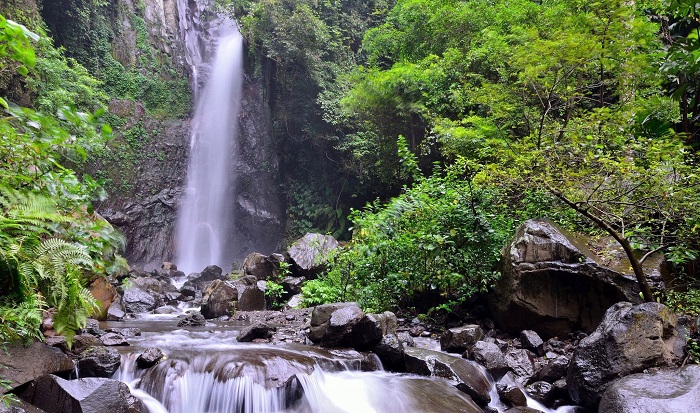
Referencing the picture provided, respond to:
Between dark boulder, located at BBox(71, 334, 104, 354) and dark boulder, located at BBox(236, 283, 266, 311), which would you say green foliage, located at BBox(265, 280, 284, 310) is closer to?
dark boulder, located at BBox(236, 283, 266, 311)

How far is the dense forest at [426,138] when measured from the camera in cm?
365

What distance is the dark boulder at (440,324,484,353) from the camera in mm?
6211

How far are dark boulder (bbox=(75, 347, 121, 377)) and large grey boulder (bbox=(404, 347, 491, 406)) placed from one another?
3745 millimetres

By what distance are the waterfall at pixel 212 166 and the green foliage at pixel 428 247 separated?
1527cm

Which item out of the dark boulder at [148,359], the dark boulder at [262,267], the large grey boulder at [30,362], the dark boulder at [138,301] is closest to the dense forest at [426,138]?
the large grey boulder at [30,362]

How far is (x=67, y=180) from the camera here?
4.33 m

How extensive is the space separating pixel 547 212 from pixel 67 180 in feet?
24.7

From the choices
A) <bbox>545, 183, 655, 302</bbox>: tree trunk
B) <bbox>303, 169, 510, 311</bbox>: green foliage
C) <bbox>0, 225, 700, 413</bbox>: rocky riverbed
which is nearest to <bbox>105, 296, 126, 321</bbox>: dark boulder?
<bbox>0, 225, 700, 413</bbox>: rocky riverbed

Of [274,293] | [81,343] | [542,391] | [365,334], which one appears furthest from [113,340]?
[542,391]

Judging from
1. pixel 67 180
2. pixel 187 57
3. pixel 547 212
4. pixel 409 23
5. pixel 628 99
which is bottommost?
pixel 67 180

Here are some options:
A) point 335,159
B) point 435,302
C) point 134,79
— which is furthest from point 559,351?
point 134,79

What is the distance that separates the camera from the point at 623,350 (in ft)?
15.1

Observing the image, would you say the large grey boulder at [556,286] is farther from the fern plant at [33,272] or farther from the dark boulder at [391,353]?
the fern plant at [33,272]

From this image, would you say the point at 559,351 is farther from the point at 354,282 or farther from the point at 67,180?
the point at 67,180
